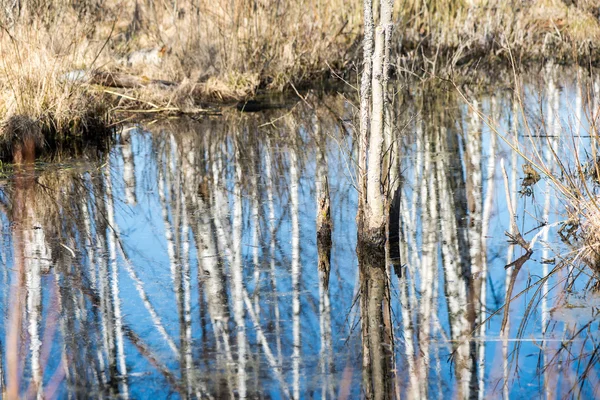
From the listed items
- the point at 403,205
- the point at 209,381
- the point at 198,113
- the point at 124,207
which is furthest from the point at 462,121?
the point at 209,381

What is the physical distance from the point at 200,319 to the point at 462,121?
6.62 meters

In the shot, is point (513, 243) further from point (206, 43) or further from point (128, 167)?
point (206, 43)

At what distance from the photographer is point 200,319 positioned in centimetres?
462

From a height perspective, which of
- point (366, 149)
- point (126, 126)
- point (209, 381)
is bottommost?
point (209, 381)

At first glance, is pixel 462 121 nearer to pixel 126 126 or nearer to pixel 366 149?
pixel 126 126


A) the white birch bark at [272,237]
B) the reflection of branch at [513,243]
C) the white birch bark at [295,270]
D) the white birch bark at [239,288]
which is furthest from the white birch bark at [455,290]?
the white birch bark at [239,288]

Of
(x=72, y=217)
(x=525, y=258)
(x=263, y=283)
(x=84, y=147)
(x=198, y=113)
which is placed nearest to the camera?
(x=263, y=283)

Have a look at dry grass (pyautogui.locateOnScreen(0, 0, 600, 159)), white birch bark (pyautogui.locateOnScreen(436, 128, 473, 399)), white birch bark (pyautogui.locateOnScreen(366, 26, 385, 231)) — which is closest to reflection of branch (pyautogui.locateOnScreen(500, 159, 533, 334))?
white birch bark (pyautogui.locateOnScreen(436, 128, 473, 399))

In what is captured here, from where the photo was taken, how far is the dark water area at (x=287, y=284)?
13.0ft

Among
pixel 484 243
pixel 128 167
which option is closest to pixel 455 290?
pixel 484 243

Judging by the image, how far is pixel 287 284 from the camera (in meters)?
5.17

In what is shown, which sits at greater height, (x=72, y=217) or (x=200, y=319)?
(x=72, y=217)

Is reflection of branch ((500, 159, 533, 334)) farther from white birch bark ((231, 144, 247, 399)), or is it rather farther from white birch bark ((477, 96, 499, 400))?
white birch bark ((231, 144, 247, 399))

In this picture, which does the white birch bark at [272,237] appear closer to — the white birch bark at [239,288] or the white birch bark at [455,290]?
the white birch bark at [239,288]
